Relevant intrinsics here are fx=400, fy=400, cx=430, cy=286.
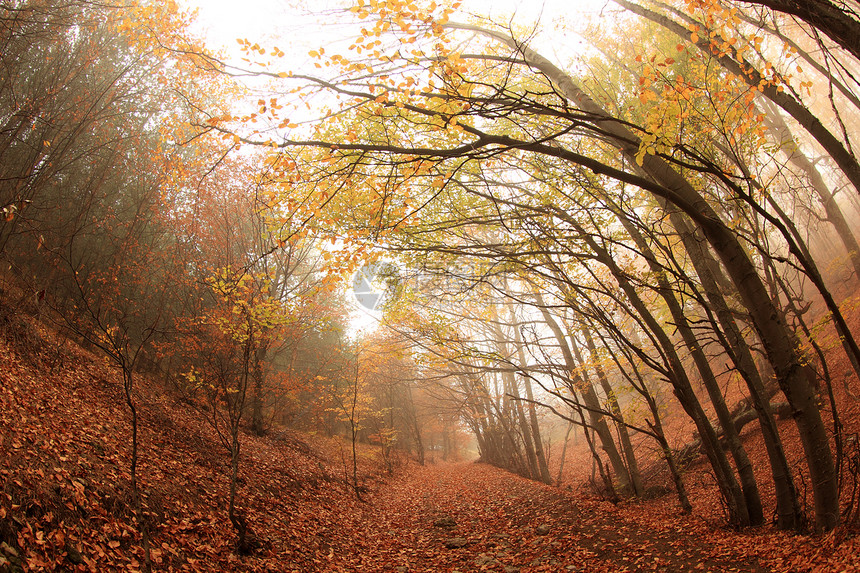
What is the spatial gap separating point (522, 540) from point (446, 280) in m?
4.30

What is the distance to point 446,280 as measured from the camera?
6941 mm

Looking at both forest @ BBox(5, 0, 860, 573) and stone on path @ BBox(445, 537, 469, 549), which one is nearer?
forest @ BBox(5, 0, 860, 573)

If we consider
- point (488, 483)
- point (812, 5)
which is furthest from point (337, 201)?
point (488, 483)

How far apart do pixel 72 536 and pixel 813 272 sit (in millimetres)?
6419

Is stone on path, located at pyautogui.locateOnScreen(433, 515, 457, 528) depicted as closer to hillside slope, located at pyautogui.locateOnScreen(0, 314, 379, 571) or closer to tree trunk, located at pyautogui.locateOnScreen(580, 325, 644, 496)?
hillside slope, located at pyautogui.locateOnScreen(0, 314, 379, 571)

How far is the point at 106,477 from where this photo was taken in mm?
4520

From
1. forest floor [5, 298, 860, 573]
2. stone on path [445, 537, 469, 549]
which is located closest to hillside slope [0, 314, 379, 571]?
forest floor [5, 298, 860, 573]

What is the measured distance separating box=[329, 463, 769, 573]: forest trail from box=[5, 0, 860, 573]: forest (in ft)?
0.20

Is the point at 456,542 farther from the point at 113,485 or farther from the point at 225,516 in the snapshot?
the point at 113,485

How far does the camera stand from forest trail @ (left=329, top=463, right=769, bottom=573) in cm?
443

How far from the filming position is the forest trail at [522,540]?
14.5ft

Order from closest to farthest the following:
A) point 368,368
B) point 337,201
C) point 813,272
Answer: point 813,272 → point 337,201 → point 368,368

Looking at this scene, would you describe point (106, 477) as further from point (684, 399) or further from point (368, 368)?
point (368, 368)

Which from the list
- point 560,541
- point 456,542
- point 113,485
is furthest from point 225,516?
point 560,541
